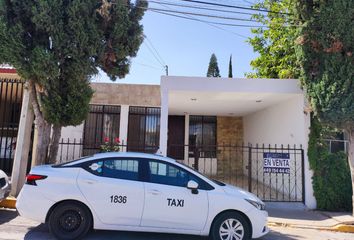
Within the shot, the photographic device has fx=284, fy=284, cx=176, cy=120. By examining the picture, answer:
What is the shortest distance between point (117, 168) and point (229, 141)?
37.2ft

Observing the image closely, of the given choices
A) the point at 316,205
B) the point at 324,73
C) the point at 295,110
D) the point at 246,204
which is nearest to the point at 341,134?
the point at 295,110

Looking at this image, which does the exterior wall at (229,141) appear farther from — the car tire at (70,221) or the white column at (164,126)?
the car tire at (70,221)

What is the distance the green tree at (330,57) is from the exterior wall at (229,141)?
8.33 m

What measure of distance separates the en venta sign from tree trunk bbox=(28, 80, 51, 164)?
6.43m

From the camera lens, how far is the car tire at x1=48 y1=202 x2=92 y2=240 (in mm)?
4852

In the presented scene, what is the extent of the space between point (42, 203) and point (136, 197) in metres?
1.60

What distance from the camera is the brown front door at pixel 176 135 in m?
15.0

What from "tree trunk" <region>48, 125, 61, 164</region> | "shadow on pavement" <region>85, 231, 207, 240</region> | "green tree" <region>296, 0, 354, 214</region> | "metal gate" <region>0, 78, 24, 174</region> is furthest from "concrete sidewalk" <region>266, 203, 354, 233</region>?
"metal gate" <region>0, 78, 24, 174</region>

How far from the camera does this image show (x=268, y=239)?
224 inches

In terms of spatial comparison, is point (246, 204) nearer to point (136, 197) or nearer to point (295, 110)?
point (136, 197)

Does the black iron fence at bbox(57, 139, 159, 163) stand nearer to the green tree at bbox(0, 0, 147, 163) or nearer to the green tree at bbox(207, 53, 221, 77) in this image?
the green tree at bbox(0, 0, 147, 163)

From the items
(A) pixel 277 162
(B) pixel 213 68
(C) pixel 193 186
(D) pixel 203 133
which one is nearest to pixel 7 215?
(C) pixel 193 186

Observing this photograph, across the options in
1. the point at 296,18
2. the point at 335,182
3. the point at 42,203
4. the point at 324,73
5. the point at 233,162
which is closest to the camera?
the point at 42,203

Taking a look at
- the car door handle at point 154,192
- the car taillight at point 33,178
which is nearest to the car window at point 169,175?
the car door handle at point 154,192
